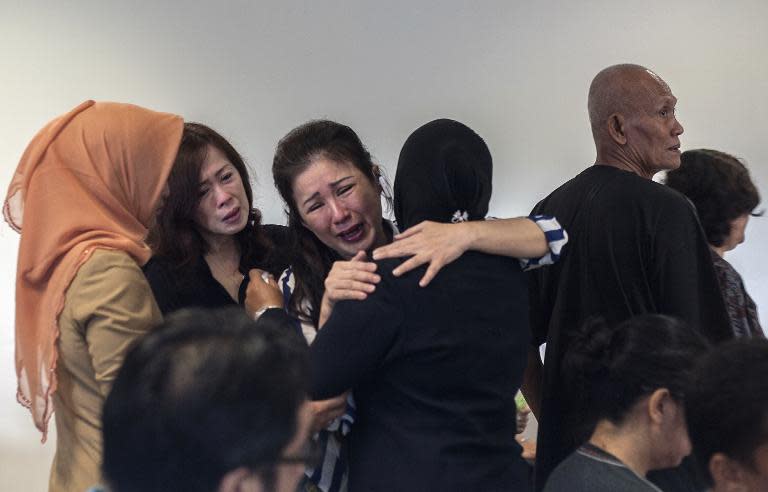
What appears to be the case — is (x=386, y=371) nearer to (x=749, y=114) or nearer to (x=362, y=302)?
(x=362, y=302)

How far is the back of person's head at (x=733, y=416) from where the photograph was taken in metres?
1.24

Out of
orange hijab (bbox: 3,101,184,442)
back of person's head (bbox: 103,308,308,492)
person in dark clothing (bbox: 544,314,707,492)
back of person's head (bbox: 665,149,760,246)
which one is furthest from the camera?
back of person's head (bbox: 665,149,760,246)

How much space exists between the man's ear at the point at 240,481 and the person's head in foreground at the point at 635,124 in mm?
1629

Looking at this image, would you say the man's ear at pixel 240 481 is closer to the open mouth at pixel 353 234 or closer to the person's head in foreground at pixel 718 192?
the open mouth at pixel 353 234

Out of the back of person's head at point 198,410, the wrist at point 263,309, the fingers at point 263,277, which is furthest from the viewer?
the fingers at point 263,277

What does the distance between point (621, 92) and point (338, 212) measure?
2.94 ft

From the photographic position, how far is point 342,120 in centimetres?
359

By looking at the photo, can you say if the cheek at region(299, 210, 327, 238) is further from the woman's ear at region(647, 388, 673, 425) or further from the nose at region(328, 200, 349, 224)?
the woman's ear at region(647, 388, 673, 425)

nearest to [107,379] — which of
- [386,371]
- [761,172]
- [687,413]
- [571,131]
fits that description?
[386,371]

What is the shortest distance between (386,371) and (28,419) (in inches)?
94.3

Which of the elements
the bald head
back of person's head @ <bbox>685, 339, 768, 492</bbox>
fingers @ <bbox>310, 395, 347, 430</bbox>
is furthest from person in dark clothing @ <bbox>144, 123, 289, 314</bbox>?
back of person's head @ <bbox>685, 339, 768, 492</bbox>

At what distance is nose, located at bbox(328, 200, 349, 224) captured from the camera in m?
1.80

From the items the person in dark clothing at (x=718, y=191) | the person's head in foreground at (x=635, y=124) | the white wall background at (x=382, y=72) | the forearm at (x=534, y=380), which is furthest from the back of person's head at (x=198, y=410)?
the white wall background at (x=382, y=72)

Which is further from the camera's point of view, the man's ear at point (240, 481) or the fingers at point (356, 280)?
the fingers at point (356, 280)
